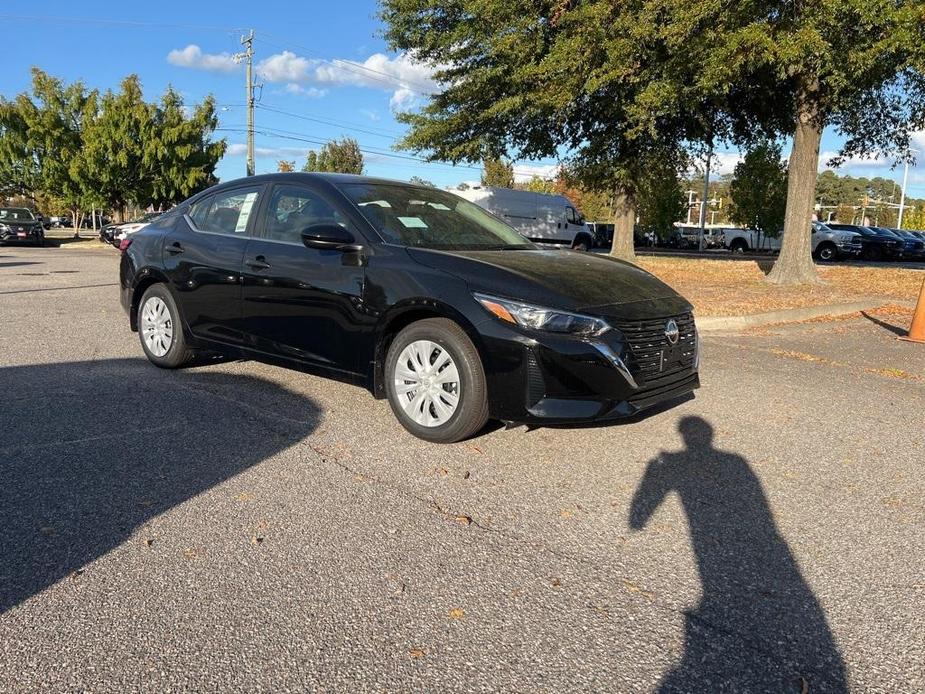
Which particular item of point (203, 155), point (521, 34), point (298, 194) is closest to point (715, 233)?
point (203, 155)

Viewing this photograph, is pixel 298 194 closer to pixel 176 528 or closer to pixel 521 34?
pixel 176 528

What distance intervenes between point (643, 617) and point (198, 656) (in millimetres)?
1505

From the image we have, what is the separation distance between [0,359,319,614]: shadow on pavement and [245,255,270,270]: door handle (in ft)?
3.15

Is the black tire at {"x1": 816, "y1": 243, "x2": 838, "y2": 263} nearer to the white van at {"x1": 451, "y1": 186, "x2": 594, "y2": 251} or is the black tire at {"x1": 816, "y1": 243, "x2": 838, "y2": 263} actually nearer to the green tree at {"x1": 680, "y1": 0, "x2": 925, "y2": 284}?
the white van at {"x1": 451, "y1": 186, "x2": 594, "y2": 251}

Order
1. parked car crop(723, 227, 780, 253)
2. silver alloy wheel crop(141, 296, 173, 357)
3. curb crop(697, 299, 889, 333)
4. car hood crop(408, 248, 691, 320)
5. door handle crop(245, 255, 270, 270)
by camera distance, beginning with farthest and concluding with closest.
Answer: parked car crop(723, 227, 780, 253), curb crop(697, 299, 889, 333), silver alloy wheel crop(141, 296, 173, 357), door handle crop(245, 255, 270, 270), car hood crop(408, 248, 691, 320)

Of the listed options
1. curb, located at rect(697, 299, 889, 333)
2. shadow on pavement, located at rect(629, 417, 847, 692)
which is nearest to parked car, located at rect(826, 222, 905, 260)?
curb, located at rect(697, 299, 889, 333)

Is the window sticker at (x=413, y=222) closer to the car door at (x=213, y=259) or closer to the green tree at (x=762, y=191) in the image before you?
the car door at (x=213, y=259)

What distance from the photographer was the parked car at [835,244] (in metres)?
32.3

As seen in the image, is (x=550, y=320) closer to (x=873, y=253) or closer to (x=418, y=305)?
(x=418, y=305)

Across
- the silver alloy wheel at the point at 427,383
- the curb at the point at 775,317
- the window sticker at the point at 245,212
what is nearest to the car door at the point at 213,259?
the window sticker at the point at 245,212

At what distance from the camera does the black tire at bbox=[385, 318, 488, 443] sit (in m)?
4.31

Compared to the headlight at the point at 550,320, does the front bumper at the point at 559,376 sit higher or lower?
lower

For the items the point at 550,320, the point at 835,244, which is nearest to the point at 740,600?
the point at 550,320

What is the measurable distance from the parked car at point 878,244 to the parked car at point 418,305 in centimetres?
3276
